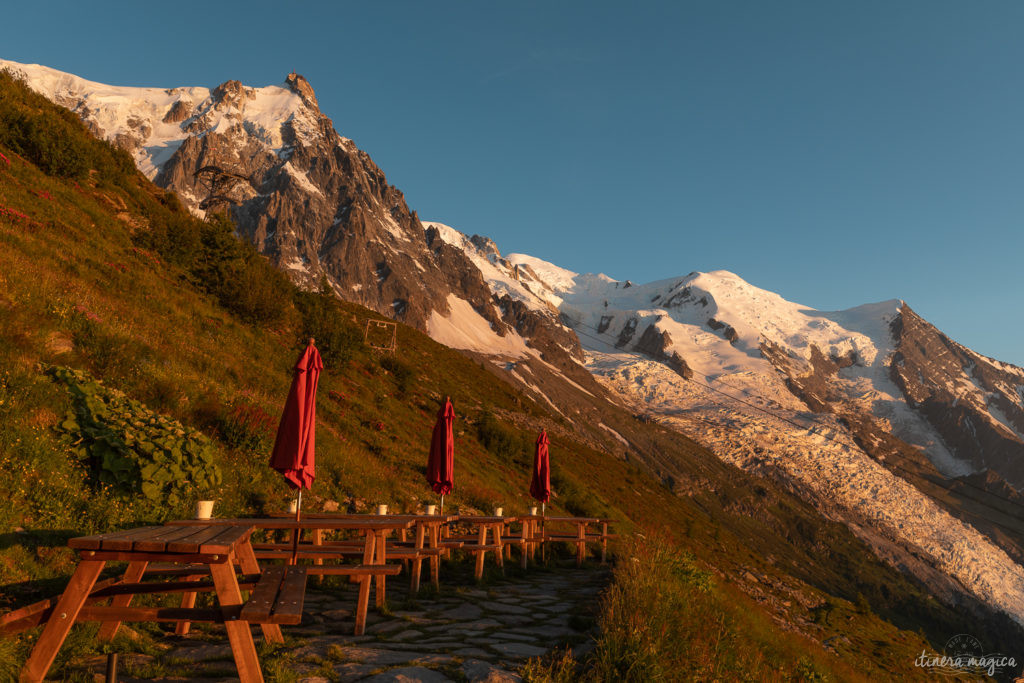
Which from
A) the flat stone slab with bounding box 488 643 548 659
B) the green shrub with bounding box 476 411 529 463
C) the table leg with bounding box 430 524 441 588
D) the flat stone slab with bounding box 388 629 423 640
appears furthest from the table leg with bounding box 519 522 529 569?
the green shrub with bounding box 476 411 529 463

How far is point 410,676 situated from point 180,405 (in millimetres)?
7412

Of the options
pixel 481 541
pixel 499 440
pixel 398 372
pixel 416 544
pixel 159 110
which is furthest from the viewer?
pixel 159 110

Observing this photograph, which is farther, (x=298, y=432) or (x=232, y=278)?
(x=232, y=278)

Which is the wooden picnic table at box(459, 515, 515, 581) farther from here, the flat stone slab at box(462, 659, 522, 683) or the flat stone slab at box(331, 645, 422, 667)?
the flat stone slab at box(462, 659, 522, 683)

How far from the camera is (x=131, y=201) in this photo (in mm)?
18734

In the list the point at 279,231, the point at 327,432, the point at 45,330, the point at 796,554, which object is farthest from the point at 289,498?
the point at 279,231

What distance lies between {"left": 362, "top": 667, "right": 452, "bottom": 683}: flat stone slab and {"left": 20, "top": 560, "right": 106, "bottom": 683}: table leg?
1997 millimetres

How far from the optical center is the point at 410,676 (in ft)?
13.4

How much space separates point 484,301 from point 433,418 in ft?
496

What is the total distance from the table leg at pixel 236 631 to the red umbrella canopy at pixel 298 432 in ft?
7.64

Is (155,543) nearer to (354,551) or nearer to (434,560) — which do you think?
(354,551)

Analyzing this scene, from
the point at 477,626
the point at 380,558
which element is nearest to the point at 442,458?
the point at 380,558

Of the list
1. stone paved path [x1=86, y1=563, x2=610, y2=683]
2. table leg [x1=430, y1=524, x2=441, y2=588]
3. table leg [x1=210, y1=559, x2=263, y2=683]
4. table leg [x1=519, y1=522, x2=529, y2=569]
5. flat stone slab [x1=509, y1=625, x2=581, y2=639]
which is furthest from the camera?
table leg [x1=519, y1=522, x2=529, y2=569]

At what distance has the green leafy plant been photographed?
22.3 ft
